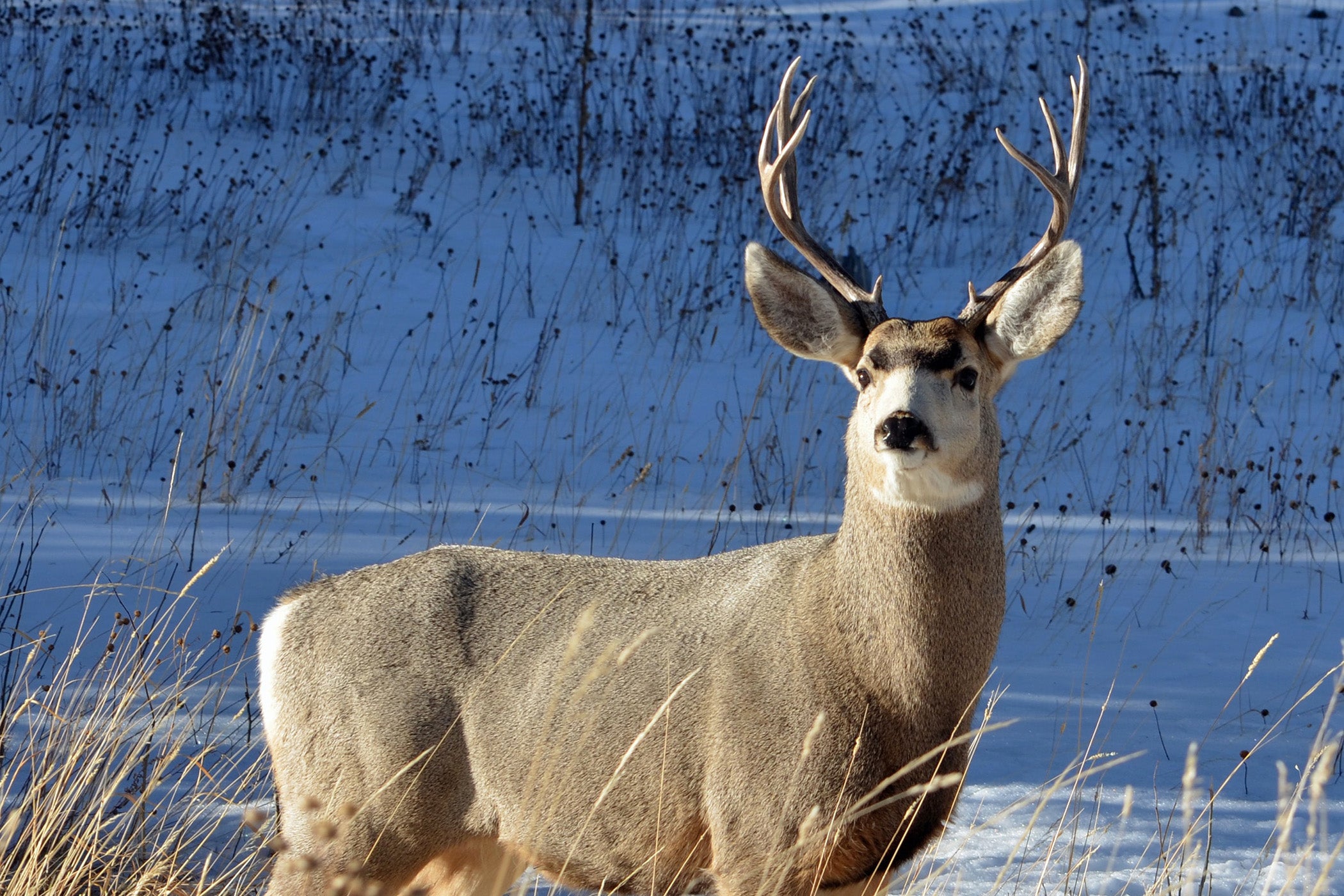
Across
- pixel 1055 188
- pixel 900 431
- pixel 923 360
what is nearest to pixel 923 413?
pixel 900 431

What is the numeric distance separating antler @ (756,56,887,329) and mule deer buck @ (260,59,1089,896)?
99mm

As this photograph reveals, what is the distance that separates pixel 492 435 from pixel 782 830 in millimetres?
5219

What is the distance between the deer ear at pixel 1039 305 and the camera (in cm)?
339

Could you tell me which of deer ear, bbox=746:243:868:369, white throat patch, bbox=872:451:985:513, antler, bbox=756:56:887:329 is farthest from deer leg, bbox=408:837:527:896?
antler, bbox=756:56:887:329

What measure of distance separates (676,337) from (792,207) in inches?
220

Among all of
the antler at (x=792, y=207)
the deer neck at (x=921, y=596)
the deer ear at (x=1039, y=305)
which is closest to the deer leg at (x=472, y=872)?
the deer neck at (x=921, y=596)

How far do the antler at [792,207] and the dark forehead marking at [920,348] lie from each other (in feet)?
0.77

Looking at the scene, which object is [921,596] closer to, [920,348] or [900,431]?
[900,431]

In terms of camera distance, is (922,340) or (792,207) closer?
(922,340)

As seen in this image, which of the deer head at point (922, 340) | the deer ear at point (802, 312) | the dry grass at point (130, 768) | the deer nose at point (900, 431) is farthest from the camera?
the deer ear at point (802, 312)

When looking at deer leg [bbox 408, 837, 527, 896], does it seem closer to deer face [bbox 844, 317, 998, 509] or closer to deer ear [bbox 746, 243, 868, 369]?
deer face [bbox 844, 317, 998, 509]

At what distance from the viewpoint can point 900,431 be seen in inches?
117

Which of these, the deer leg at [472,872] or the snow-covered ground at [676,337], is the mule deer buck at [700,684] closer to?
the deer leg at [472,872]

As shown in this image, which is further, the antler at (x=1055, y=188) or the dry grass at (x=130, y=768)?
the antler at (x=1055, y=188)
